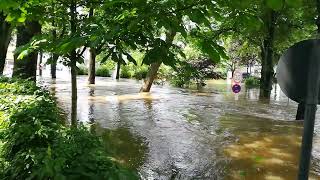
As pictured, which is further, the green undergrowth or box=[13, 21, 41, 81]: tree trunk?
box=[13, 21, 41, 81]: tree trunk

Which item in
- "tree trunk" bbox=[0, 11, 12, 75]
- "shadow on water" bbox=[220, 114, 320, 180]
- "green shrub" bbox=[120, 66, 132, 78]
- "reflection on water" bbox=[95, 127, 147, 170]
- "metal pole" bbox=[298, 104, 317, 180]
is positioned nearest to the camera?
"metal pole" bbox=[298, 104, 317, 180]

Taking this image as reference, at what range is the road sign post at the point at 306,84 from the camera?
8.64 ft

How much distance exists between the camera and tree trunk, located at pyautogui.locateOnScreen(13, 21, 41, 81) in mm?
9812

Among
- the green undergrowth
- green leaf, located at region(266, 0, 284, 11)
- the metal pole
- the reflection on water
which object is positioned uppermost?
green leaf, located at region(266, 0, 284, 11)

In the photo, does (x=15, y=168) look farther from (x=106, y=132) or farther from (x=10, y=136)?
(x=106, y=132)

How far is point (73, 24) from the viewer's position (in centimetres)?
638

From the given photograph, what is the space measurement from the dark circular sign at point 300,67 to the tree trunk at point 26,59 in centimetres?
796

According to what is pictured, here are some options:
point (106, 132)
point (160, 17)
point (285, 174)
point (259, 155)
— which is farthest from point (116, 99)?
point (160, 17)

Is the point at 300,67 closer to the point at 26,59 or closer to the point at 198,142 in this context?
the point at 198,142

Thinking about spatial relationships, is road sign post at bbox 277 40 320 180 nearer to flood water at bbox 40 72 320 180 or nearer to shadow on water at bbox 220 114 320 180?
flood water at bbox 40 72 320 180

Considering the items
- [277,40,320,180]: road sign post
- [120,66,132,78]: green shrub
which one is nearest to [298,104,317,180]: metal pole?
[277,40,320,180]: road sign post

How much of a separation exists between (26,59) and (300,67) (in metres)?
8.49

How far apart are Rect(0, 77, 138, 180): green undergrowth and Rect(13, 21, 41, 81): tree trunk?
17.9ft

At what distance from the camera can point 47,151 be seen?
10.1 feet
